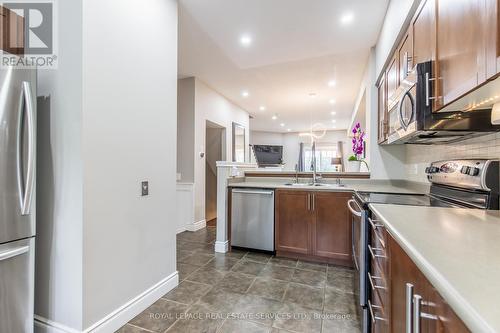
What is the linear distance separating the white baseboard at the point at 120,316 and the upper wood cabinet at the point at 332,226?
170 cm

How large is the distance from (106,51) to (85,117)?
0.49 m

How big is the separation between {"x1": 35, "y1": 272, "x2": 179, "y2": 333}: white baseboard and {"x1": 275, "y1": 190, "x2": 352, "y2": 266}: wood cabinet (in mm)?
1462

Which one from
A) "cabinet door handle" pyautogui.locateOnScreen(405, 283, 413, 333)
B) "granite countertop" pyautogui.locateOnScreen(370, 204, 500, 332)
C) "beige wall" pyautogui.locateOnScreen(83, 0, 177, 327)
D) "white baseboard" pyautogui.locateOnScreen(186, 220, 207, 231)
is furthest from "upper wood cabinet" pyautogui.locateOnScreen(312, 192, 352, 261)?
"white baseboard" pyautogui.locateOnScreen(186, 220, 207, 231)

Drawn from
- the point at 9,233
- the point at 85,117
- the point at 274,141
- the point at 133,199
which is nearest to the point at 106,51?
the point at 85,117

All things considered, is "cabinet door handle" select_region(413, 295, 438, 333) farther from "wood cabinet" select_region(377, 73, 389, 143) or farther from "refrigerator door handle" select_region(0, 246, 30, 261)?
"wood cabinet" select_region(377, 73, 389, 143)

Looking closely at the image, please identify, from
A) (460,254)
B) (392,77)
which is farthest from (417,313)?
(392,77)

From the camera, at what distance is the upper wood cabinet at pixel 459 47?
0.89 metres

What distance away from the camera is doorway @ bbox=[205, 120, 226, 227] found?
547 cm

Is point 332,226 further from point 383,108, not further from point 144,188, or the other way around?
point 144,188

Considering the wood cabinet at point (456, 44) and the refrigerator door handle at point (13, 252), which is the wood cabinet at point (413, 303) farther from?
the refrigerator door handle at point (13, 252)

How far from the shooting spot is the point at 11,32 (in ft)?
4.55

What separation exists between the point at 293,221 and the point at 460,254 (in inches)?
90.1

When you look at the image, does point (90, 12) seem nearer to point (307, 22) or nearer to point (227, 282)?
point (307, 22)

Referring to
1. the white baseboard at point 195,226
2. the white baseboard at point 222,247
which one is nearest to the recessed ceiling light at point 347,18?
the white baseboard at point 222,247
